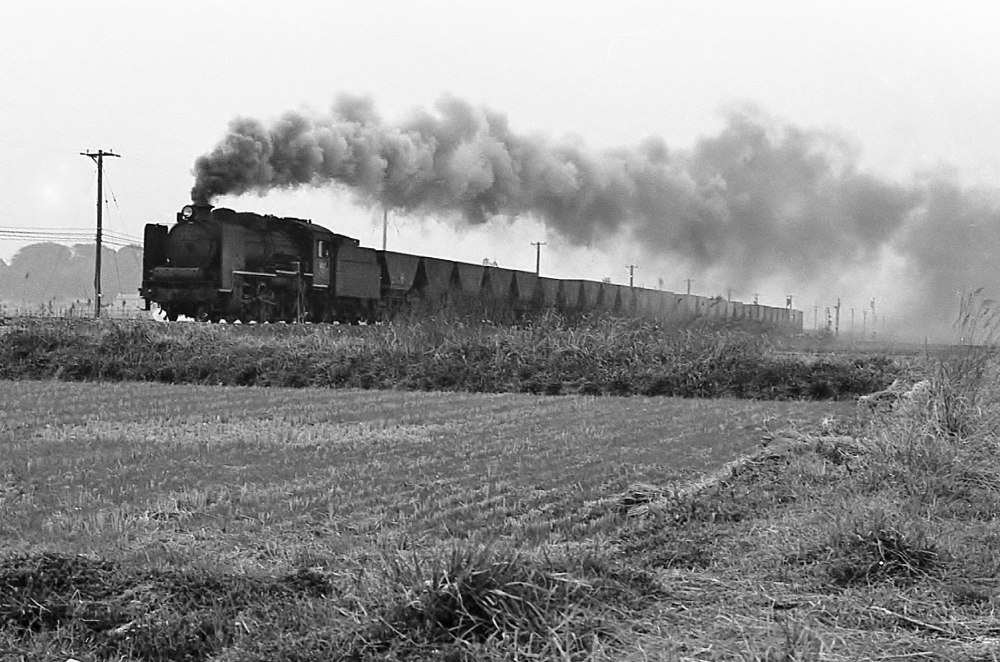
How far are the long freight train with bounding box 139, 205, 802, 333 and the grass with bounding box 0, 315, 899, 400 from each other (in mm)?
5675

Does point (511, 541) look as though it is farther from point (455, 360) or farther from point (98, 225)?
point (98, 225)

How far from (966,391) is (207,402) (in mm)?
8920

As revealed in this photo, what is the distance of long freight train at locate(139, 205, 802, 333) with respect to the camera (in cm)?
2778

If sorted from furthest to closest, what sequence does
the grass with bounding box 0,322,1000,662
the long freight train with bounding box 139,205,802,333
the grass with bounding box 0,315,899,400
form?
the long freight train with bounding box 139,205,802,333
the grass with bounding box 0,315,899,400
the grass with bounding box 0,322,1000,662

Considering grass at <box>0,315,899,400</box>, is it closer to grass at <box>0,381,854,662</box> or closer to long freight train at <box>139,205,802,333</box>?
grass at <box>0,381,854,662</box>

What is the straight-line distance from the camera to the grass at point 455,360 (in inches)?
685

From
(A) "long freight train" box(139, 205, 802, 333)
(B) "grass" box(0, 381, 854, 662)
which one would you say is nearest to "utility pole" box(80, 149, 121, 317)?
(A) "long freight train" box(139, 205, 802, 333)

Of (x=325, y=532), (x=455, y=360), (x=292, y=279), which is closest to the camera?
(x=325, y=532)

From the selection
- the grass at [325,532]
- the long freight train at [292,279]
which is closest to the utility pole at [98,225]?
the long freight train at [292,279]

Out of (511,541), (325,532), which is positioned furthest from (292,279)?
(511,541)

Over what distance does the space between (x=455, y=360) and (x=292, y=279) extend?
12.2m

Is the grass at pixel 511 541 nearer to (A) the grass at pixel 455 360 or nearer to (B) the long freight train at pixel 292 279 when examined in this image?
(A) the grass at pixel 455 360

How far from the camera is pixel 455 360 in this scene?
1859cm

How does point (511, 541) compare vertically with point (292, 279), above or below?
below
